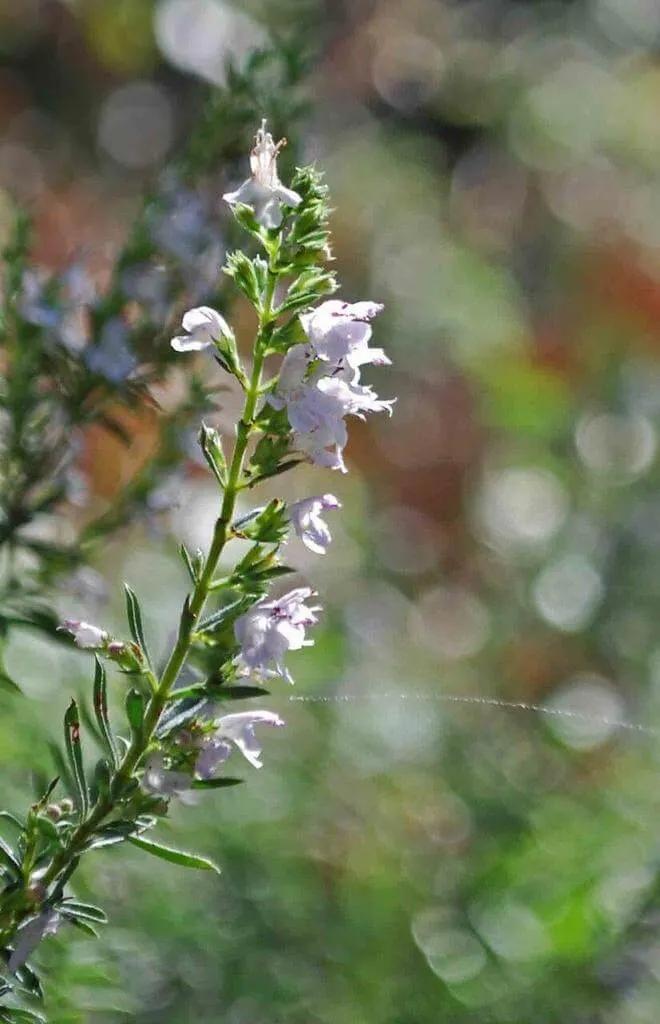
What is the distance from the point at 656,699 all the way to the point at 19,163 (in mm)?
2298

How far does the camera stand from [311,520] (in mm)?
484

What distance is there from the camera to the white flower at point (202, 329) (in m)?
0.49

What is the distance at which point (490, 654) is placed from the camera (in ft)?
5.71

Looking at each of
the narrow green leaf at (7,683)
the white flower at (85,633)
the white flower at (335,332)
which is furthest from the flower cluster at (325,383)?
the narrow green leaf at (7,683)

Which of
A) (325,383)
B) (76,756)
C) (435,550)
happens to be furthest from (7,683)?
(435,550)

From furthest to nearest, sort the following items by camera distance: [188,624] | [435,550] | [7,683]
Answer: [435,550], [7,683], [188,624]

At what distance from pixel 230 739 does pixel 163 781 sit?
0.03m

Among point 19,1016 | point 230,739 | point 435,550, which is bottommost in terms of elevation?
point 19,1016

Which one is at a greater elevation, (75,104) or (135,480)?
(75,104)

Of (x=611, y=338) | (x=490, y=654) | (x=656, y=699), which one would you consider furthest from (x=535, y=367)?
(x=656, y=699)

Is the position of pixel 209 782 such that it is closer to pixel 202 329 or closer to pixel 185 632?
pixel 185 632

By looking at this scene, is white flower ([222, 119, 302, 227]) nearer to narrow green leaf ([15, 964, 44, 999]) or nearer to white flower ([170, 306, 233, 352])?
white flower ([170, 306, 233, 352])

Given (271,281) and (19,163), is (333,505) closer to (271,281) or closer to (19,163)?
(271,281)

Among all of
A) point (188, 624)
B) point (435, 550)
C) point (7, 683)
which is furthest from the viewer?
point (435, 550)
